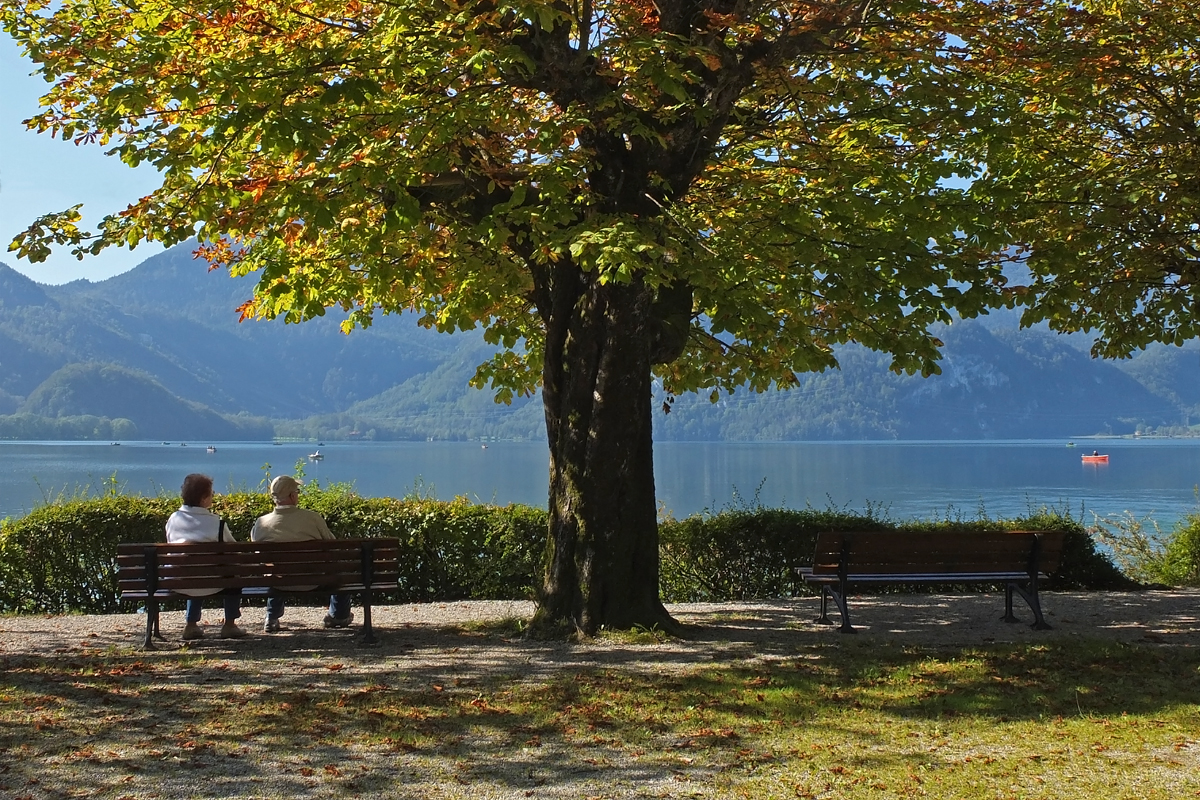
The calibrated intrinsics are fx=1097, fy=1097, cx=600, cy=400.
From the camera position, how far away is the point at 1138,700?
6543 millimetres

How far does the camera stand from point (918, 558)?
9289 millimetres

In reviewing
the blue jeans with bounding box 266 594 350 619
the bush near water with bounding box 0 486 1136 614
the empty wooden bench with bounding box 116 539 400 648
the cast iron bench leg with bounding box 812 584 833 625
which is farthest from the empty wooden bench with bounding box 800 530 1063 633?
the blue jeans with bounding box 266 594 350 619

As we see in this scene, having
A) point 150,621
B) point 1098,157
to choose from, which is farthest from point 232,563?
point 1098,157

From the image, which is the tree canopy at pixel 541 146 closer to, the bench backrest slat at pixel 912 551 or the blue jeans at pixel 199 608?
the bench backrest slat at pixel 912 551

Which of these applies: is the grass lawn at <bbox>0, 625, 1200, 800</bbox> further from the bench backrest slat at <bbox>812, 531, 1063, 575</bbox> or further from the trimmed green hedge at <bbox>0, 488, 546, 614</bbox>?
the trimmed green hedge at <bbox>0, 488, 546, 614</bbox>

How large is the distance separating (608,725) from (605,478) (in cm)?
307

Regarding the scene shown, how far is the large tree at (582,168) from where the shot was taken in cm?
770

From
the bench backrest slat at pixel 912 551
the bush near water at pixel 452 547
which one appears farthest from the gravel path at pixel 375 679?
the bush near water at pixel 452 547

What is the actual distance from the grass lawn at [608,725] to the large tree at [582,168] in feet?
6.81

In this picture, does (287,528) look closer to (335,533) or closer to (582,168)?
(335,533)

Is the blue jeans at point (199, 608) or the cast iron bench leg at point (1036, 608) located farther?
Answer: the cast iron bench leg at point (1036, 608)

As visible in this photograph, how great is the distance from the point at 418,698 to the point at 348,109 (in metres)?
4.27

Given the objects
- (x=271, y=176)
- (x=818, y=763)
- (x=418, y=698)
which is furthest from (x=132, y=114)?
(x=818, y=763)

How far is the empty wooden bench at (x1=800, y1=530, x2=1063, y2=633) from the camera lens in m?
9.26
